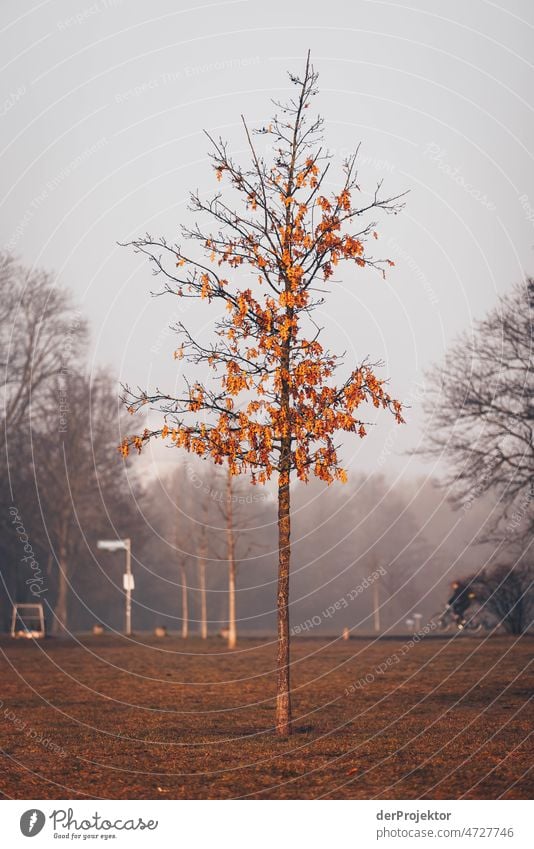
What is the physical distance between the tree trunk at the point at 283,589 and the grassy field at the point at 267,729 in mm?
332

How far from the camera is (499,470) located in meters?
29.3

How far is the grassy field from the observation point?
35.5ft

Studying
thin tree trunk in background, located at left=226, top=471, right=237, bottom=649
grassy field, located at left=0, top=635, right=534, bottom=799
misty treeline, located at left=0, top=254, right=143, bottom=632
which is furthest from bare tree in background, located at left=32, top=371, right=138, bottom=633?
grassy field, located at left=0, top=635, right=534, bottom=799

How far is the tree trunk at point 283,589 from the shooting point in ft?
45.5

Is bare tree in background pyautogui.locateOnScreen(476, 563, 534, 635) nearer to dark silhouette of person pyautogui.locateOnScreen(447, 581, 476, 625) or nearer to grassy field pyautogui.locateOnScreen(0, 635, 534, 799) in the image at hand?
dark silhouette of person pyautogui.locateOnScreen(447, 581, 476, 625)

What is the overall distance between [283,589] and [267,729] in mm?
2305

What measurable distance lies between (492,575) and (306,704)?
2130 centimetres

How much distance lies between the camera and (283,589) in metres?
14.0

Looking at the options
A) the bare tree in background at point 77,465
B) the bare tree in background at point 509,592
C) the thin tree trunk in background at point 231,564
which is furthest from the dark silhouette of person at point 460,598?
the bare tree in background at point 77,465

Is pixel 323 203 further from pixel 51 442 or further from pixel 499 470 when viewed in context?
pixel 51 442
